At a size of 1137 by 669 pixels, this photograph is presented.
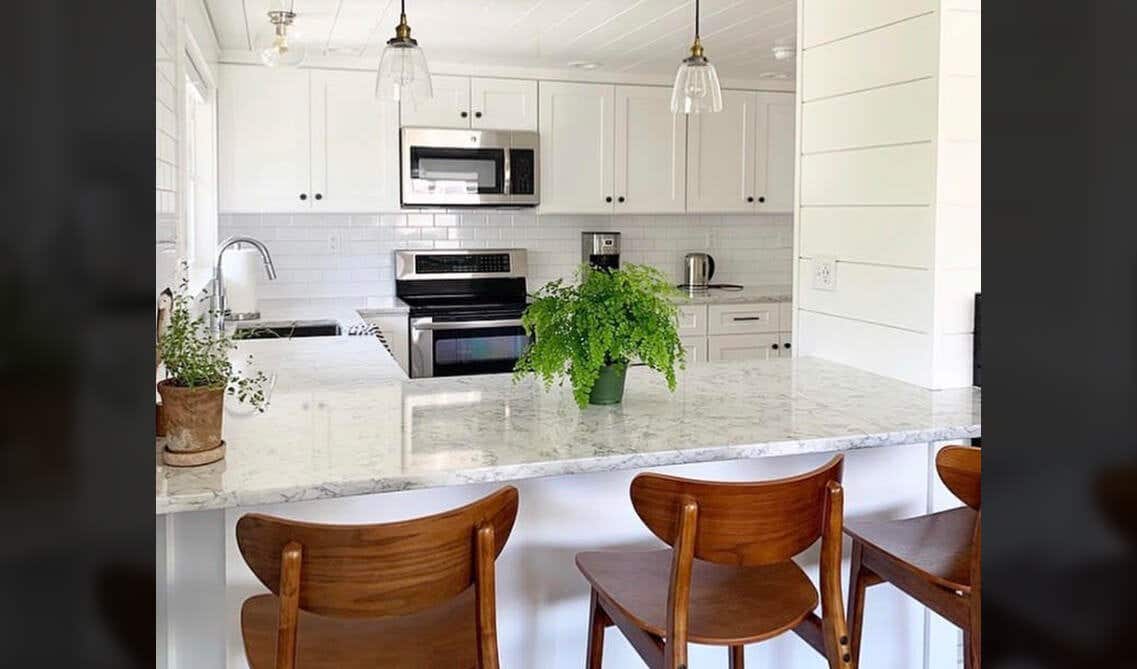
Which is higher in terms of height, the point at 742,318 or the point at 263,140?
the point at 263,140

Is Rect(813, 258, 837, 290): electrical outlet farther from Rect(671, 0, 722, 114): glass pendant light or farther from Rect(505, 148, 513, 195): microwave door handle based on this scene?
Rect(505, 148, 513, 195): microwave door handle

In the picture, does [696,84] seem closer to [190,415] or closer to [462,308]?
[190,415]

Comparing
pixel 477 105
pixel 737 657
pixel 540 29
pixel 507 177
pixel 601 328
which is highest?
pixel 540 29

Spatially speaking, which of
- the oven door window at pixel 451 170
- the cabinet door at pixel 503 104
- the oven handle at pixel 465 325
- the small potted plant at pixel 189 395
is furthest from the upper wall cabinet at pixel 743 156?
the small potted plant at pixel 189 395

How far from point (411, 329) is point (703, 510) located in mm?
3176

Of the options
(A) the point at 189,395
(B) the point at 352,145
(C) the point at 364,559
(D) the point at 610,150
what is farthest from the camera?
(D) the point at 610,150

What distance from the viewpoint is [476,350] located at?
4492mm

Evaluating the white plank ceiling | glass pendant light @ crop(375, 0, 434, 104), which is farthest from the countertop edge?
the white plank ceiling

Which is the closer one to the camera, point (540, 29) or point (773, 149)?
point (540, 29)

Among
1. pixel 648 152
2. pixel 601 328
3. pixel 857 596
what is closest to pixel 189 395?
pixel 601 328

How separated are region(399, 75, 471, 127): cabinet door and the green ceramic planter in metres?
3.02

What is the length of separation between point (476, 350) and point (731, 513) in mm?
3116

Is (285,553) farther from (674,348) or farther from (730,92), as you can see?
(730,92)
